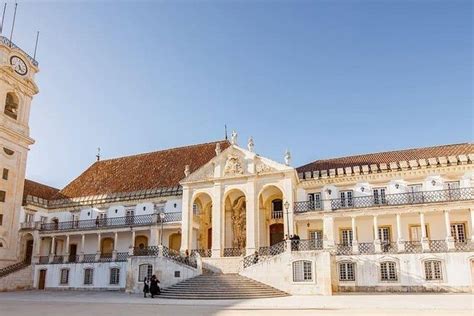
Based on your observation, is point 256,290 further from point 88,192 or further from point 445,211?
point 88,192

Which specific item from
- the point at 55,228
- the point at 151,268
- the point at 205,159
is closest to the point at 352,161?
the point at 205,159

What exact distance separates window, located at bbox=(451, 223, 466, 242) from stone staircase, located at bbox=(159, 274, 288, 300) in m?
12.0

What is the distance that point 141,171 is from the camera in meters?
37.2

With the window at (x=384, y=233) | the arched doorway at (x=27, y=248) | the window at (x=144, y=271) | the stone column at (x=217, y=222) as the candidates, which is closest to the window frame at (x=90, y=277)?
the window at (x=144, y=271)

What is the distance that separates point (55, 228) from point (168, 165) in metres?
11.1

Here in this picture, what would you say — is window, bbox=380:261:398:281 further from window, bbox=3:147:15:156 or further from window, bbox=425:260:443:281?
window, bbox=3:147:15:156

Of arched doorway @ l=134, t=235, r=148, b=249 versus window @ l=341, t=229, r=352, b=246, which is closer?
window @ l=341, t=229, r=352, b=246

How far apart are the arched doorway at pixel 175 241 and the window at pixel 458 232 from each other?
19.3 metres

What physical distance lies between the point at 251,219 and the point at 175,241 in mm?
8451

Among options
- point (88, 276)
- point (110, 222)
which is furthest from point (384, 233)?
point (110, 222)

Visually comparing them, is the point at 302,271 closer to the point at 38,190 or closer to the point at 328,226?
the point at 328,226

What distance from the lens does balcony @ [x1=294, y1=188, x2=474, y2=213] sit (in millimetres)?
25280

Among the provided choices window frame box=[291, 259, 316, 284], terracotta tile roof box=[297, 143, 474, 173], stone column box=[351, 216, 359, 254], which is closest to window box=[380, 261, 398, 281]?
stone column box=[351, 216, 359, 254]

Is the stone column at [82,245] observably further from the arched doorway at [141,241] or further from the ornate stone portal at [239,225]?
the ornate stone portal at [239,225]
